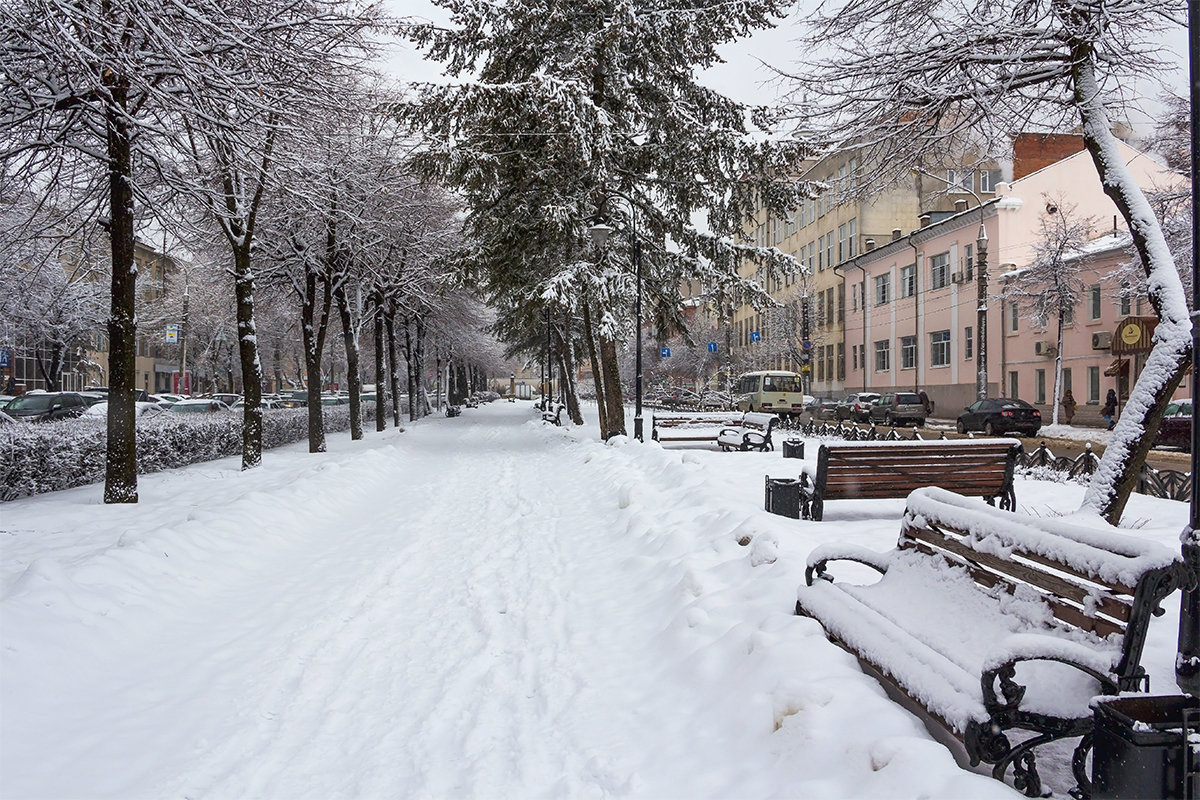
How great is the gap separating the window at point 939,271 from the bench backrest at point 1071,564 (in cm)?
4382

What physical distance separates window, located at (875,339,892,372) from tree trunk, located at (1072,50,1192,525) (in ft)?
148

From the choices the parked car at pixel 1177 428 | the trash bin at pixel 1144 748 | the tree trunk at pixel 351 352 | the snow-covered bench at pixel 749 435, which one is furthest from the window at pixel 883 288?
the trash bin at pixel 1144 748

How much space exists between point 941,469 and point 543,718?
6148 mm

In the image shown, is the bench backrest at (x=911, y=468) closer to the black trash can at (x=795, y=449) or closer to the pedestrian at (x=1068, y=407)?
the black trash can at (x=795, y=449)

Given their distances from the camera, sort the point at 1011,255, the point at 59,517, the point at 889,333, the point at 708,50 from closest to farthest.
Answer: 1. the point at 59,517
2. the point at 708,50
3. the point at 1011,255
4. the point at 889,333

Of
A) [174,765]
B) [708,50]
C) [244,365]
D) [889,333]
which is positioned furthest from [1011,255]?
[174,765]

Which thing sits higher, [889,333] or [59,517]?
[889,333]

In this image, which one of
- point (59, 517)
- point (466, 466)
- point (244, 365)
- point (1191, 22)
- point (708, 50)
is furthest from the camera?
point (708, 50)

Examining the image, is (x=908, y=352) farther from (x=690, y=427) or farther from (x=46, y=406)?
(x=46, y=406)

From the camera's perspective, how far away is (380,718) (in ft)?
13.0

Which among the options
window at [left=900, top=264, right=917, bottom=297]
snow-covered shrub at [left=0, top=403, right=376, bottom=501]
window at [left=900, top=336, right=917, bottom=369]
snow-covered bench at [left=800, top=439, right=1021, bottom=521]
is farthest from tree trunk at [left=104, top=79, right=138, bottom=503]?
window at [left=900, top=264, right=917, bottom=297]

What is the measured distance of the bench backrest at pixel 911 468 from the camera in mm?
8133

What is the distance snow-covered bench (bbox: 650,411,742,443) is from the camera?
62.8 feet

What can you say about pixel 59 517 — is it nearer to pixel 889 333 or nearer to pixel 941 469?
pixel 941 469
